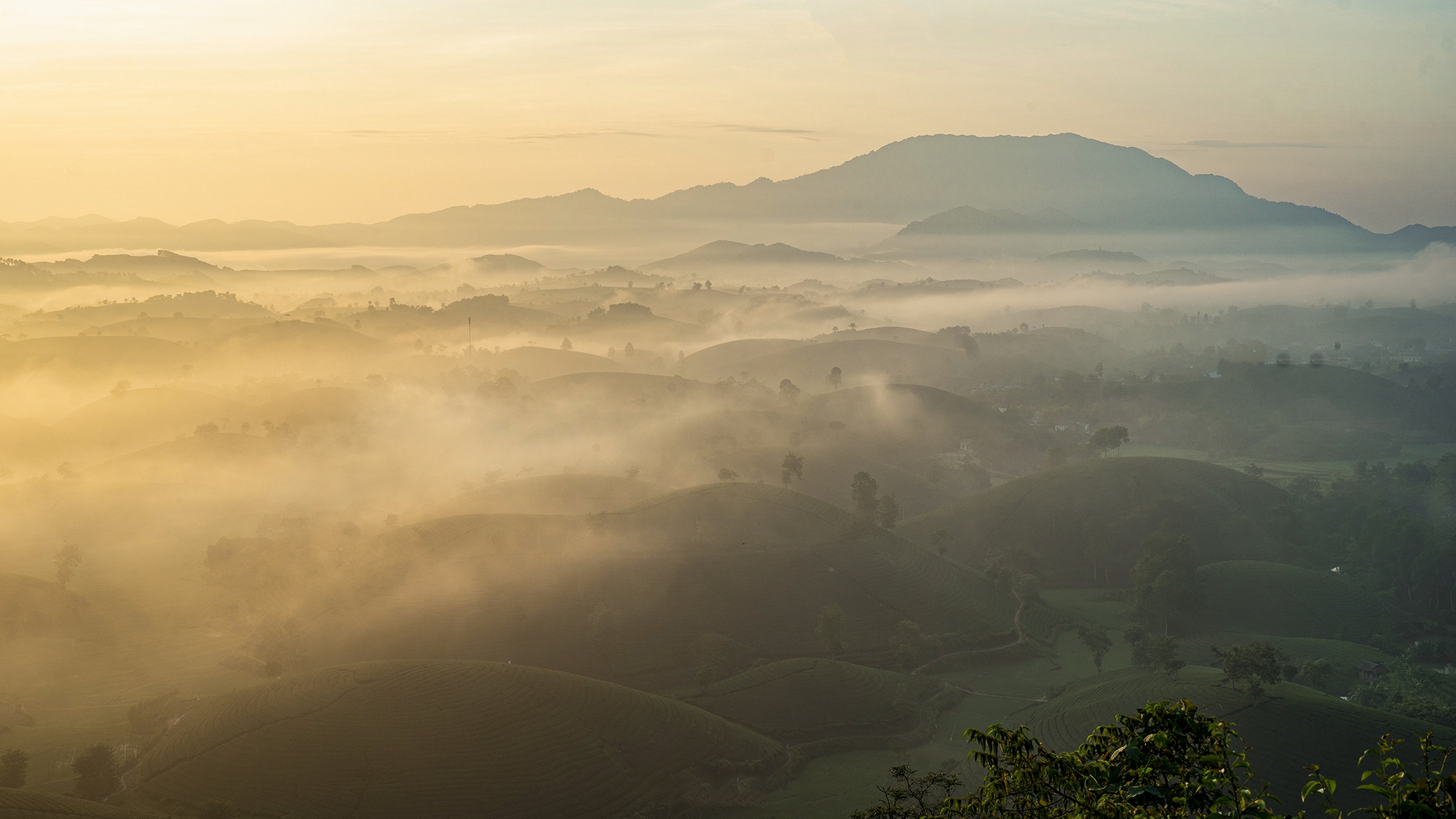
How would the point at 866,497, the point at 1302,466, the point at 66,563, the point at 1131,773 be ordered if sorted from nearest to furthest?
the point at 1131,773, the point at 66,563, the point at 866,497, the point at 1302,466

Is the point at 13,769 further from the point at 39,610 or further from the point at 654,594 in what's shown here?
the point at 654,594

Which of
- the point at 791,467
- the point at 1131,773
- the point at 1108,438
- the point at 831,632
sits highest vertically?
the point at 1131,773

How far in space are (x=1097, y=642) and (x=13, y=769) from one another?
295 ft

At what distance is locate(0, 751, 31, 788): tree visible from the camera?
68500 mm

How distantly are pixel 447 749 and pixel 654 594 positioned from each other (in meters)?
36.7

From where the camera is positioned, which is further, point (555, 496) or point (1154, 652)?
point (555, 496)

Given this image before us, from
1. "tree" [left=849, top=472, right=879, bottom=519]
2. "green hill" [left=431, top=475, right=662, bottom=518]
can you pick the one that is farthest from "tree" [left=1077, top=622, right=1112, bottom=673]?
"green hill" [left=431, top=475, right=662, bottom=518]

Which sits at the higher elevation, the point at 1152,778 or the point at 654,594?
the point at 1152,778

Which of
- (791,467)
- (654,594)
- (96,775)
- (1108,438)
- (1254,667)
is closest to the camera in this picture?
(96,775)

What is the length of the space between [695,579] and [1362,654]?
65481 millimetres

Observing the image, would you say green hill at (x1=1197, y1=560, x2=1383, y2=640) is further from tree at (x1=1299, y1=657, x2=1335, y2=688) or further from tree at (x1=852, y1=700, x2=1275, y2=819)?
tree at (x1=852, y1=700, x2=1275, y2=819)

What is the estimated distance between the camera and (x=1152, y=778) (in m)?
20.1

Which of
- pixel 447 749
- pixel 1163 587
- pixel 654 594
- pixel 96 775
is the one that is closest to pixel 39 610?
pixel 96 775

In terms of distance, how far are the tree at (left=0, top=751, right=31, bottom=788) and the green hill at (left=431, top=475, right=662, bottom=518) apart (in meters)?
68.0
